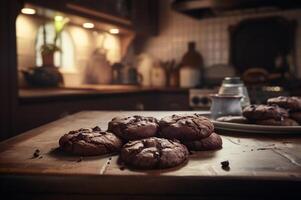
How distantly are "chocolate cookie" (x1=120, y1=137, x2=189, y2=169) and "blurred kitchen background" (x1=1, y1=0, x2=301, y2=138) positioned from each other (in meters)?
1.47

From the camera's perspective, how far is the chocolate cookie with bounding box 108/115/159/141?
71 cm

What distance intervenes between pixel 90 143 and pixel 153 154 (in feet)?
0.48

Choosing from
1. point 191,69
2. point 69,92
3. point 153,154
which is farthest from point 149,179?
point 191,69

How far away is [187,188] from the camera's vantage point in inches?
20.8

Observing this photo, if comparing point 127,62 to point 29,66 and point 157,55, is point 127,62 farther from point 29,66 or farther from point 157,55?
point 29,66

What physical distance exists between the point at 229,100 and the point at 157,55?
2976 mm

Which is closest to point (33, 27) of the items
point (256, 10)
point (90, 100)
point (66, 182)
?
point (90, 100)

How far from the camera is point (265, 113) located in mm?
925

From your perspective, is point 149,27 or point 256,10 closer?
point 256,10

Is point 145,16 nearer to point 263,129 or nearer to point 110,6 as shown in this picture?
point 110,6

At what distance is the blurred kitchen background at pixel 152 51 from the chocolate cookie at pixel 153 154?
1468 mm

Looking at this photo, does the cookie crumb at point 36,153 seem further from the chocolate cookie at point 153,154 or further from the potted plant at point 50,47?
the potted plant at point 50,47

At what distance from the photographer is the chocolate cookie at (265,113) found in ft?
3.03

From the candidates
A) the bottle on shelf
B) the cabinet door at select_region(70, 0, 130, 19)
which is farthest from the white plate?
the bottle on shelf
